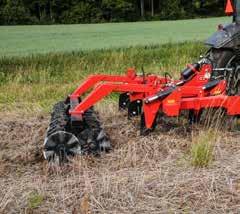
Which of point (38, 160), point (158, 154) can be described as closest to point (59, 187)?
point (38, 160)

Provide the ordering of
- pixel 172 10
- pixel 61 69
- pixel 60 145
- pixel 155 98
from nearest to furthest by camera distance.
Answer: pixel 60 145 < pixel 155 98 < pixel 61 69 < pixel 172 10

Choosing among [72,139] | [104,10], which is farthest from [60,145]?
[104,10]

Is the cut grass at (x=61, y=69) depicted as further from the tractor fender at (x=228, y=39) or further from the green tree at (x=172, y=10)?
the green tree at (x=172, y=10)

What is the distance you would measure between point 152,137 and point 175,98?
1.70 feet

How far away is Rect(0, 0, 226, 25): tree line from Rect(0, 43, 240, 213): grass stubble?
3828cm

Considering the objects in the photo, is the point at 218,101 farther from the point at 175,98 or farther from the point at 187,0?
the point at 187,0

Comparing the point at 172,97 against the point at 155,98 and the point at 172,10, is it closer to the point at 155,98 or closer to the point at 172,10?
the point at 155,98

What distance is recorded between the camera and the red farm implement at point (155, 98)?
17.2 ft

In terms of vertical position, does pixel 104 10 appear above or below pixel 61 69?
below

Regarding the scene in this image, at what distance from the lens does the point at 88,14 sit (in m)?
46.5

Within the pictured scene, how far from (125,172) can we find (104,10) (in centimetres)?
4371

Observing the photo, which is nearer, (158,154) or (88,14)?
(158,154)

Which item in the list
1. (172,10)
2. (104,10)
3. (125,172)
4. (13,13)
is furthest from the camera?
(104,10)

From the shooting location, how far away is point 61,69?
12391 millimetres
